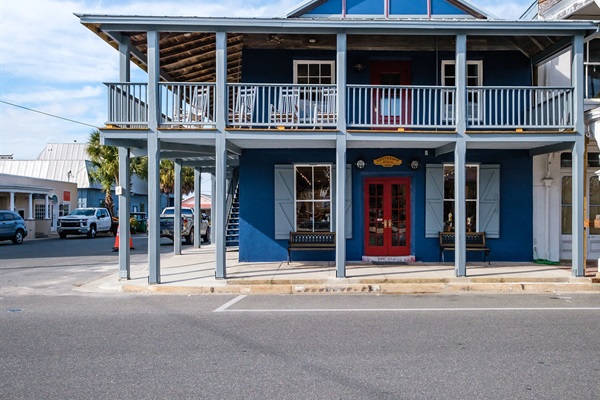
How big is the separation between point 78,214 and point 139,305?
80.4 feet

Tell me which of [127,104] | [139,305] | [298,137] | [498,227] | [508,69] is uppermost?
[508,69]

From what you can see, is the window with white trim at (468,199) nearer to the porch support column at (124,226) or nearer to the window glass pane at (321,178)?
the window glass pane at (321,178)

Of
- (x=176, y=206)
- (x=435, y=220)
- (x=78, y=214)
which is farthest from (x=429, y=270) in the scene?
(x=78, y=214)

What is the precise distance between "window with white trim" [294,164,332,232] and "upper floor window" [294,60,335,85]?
232 centimetres

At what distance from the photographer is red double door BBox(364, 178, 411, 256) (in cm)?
1452

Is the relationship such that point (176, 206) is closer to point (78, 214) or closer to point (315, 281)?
point (315, 281)

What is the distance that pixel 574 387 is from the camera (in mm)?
4914

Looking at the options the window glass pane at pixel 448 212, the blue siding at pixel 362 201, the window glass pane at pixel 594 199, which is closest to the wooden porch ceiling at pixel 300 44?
the blue siding at pixel 362 201

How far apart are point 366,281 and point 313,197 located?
3797 mm

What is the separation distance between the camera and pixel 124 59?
39.9 feet

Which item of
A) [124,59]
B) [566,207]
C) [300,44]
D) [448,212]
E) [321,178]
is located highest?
[300,44]

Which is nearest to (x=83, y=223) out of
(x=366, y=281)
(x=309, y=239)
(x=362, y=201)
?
(x=309, y=239)

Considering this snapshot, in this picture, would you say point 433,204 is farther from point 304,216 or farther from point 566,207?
point 566,207

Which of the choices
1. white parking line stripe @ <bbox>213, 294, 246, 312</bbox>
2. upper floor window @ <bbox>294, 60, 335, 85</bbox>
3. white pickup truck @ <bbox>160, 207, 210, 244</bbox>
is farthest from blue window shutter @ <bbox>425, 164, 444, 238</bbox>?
white pickup truck @ <bbox>160, 207, 210, 244</bbox>
